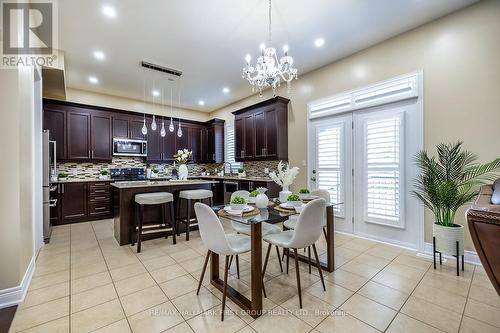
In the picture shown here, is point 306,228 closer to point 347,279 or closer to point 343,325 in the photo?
point 343,325

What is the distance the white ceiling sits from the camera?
2.62m

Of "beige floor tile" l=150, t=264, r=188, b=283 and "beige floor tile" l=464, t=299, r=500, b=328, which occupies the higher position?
"beige floor tile" l=464, t=299, r=500, b=328

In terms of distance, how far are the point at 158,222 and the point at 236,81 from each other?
342 centimetres

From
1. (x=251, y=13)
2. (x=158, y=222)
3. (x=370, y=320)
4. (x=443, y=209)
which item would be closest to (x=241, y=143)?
(x=158, y=222)

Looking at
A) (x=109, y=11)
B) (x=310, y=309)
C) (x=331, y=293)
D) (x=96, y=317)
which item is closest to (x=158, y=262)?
(x=96, y=317)

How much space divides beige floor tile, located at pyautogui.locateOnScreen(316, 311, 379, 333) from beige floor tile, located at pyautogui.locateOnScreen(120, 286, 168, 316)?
→ 55.3 inches

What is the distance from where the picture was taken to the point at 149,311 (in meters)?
1.84

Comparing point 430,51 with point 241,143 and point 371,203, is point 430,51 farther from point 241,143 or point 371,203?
point 241,143

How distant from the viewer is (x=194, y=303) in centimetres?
196

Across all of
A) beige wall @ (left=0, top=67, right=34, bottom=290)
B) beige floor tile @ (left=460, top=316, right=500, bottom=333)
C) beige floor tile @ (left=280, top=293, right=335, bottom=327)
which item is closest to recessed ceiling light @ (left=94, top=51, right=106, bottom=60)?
beige wall @ (left=0, top=67, right=34, bottom=290)

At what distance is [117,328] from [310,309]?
5.05ft

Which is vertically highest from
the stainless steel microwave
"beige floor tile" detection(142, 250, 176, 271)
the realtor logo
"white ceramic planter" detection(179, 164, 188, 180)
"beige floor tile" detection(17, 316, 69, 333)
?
the realtor logo

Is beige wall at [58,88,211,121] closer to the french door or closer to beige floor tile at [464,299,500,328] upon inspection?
the french door

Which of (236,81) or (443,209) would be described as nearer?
(443,209)
